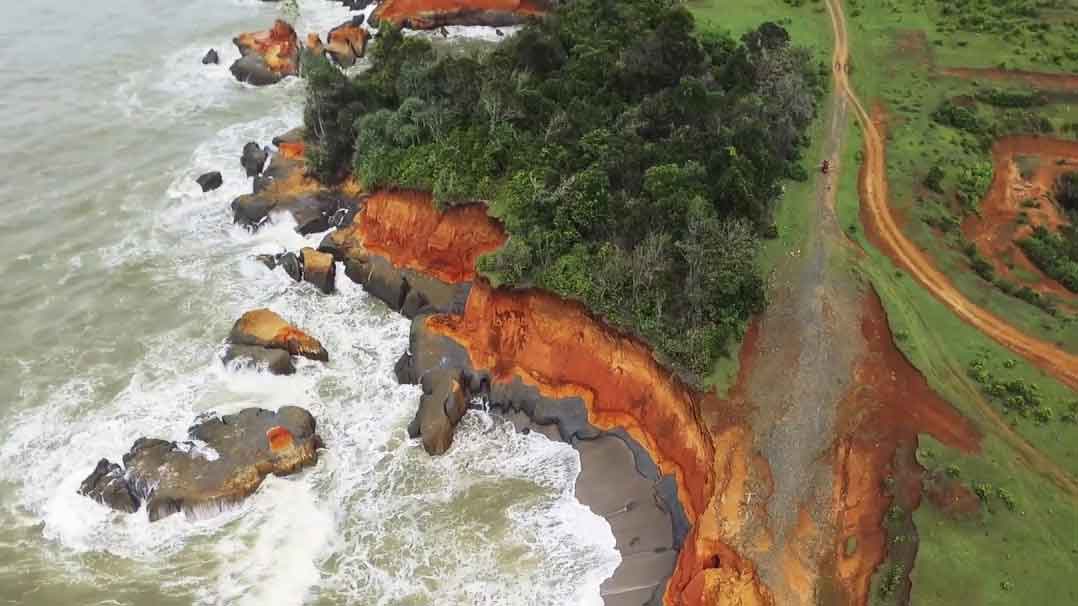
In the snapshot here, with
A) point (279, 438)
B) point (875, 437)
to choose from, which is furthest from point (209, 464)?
point (875, 437)

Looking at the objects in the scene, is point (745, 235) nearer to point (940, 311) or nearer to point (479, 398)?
point (940, 311)

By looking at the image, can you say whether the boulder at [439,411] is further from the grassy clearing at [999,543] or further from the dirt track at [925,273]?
the dirt track at [925,273]

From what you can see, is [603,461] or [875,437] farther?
[603,461]

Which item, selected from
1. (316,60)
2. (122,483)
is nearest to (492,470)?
(122,483)

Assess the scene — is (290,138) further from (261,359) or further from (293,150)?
(261,359)

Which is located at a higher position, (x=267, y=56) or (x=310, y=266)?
(x=267, y=56)

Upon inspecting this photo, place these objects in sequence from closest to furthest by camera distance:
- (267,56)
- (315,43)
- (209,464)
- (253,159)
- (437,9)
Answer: (209,464)
(253,159)
(267,56)
(315,43)
(437,9)

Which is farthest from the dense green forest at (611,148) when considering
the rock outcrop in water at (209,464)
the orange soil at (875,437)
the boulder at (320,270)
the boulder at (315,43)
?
the boulder at (315,43)

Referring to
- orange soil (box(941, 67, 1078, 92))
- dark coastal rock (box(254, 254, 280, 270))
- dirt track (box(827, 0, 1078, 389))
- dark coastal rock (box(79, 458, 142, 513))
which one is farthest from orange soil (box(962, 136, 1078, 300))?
dark coastal rock (box(79, 458, 142, 513))
